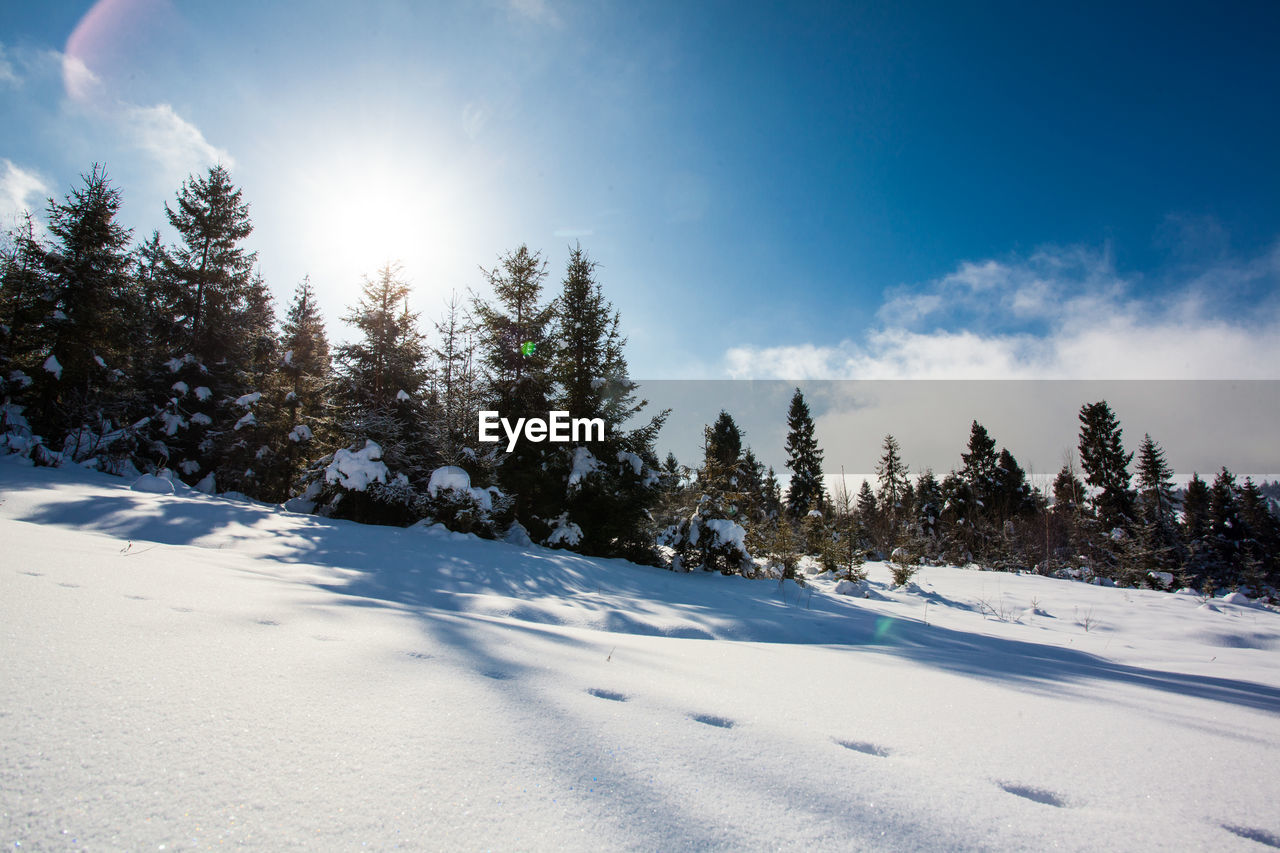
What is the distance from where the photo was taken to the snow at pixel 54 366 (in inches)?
484

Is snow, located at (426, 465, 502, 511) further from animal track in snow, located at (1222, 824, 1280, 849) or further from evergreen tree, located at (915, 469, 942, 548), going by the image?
evergreen tree, located at (915, 469, 942, 548)

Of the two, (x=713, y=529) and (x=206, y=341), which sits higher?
(x=206, y=341)

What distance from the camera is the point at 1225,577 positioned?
31578 millimetres

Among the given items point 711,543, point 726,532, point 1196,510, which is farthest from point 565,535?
point 1196,510

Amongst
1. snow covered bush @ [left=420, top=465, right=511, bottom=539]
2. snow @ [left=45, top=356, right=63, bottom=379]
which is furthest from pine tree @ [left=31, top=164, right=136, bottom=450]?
snow covered bush @ [left=420, top=465, right=511, bottom=539]

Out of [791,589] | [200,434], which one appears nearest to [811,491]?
[791,589]

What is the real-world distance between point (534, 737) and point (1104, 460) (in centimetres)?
4933

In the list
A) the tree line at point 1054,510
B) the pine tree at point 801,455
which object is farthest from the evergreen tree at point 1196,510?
the pine tree at point 801,455

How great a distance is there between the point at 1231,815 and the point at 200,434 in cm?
2314

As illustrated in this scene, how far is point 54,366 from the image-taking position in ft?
40.5

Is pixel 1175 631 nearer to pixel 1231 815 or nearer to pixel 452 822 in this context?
pixel 1231 815

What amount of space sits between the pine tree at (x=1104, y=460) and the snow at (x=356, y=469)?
43.7 metres

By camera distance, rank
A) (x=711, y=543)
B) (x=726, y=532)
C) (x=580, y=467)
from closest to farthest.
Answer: (x=726, y=532) < (x=711, y=543) < (x=580, y=467)

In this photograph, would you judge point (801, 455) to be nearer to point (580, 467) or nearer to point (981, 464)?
point (981, 464)
